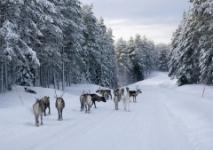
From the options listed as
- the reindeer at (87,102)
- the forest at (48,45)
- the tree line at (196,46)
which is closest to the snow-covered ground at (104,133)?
the reindeer at (87,102)

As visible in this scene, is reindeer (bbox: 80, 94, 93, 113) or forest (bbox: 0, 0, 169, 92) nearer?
reindeer (bbox: 80, 94, 93, 113)

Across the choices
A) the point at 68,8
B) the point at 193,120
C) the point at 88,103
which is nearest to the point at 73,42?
the point at 68,8

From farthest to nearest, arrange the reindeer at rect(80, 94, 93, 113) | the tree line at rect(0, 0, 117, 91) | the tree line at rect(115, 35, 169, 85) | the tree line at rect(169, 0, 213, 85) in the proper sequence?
the tree line at rect(115, 35, 169, 85) → the tree line at rect(169, 0, 213, 85) → the tree line at rect(0, 0, 117, 91) → the reindeer at rect(80, 94, 93, 113)

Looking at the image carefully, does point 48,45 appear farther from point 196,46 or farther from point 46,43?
point 196,46

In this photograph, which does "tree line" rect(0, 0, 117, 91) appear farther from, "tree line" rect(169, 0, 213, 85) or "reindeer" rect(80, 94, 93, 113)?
"tree line" rect(169, 0, 213, 85)

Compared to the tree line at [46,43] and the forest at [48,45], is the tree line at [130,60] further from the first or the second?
the tree line at [46,43]

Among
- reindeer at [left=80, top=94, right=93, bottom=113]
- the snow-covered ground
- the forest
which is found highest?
the forest

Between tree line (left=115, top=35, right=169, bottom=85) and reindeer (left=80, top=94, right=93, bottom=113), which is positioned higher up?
tree line (left=115, top=35, right=169, bottom=85)

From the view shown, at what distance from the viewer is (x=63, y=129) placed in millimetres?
14938

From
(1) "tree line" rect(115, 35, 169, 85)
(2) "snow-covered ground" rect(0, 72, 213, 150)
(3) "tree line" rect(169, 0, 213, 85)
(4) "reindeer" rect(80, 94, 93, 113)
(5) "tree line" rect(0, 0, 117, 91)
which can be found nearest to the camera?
(2) "snow-covered ground" rect(0, 72, 213, 150)

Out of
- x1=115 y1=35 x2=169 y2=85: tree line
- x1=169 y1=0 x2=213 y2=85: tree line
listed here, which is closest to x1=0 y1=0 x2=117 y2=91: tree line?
x1=169 y1=0 x2=213 y2=85: tree line

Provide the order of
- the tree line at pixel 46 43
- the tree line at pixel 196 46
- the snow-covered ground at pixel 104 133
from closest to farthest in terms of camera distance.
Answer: the snow-covered ground at pixel 104 133 → the tree line at pixel 46 43 → the tree line at pixel 196 46

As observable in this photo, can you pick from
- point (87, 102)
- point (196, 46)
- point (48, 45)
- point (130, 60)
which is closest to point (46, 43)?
point (48, 45)

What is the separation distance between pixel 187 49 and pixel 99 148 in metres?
43.5
